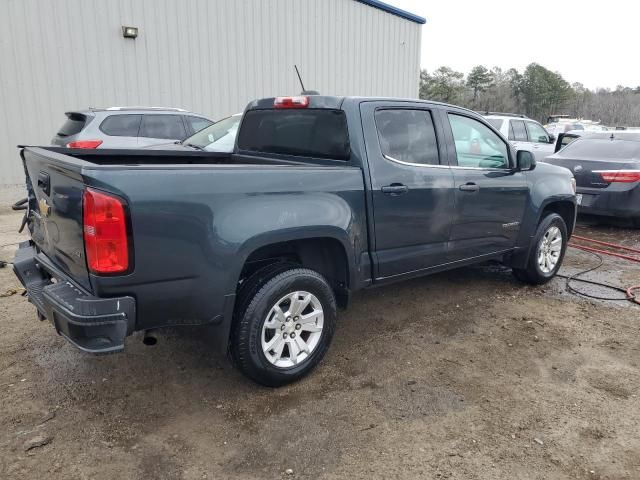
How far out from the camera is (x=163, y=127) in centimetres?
883

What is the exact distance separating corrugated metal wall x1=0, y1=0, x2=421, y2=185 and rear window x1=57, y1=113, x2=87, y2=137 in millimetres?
2202

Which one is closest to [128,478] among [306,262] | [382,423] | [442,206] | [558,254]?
[382,423]

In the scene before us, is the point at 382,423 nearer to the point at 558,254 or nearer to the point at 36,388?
the point at 36,388

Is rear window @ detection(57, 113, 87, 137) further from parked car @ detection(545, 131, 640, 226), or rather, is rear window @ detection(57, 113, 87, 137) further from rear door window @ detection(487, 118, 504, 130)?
rear door window @ detection(487, 118, 504, 130)

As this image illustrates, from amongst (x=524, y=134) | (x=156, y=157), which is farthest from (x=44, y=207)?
(x=524, y=134)

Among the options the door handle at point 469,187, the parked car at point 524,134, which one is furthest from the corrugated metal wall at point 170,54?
the door handle at point 469,187

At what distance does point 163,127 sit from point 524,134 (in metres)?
9.01

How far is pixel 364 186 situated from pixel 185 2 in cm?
965

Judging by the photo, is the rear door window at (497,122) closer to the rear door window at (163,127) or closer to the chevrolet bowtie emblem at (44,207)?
the rear door window at (163,127)

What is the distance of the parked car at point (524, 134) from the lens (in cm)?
1257

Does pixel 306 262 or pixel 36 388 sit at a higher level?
pixel 306 262

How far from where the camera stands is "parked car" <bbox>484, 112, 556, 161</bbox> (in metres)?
12.6

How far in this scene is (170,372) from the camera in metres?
3.56

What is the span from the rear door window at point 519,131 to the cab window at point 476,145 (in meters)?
8.82
